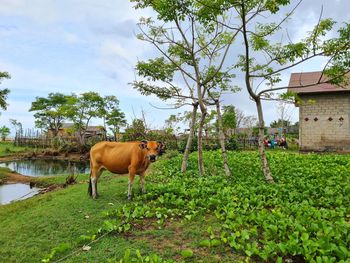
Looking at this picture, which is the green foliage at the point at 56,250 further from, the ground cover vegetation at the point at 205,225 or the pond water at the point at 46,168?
the pond water at the point at 46,168

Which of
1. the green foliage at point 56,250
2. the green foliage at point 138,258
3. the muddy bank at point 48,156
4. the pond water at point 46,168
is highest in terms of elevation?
the muddy bank at point 48,156

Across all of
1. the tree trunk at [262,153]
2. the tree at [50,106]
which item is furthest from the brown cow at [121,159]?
the tree at [50,106]

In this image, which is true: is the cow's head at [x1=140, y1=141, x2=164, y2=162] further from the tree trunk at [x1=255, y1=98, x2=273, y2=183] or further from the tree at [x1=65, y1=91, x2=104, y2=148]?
the tree at [x1=65, y1=91, x2=104, y2=148]

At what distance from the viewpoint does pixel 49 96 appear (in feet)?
173

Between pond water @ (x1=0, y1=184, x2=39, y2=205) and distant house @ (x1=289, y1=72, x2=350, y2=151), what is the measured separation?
16622 mm

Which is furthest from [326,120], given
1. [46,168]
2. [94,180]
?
[46,168]

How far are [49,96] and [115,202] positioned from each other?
49828 mm

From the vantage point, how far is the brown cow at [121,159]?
8.02 m

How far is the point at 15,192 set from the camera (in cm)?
1463

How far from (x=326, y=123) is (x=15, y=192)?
746 inches

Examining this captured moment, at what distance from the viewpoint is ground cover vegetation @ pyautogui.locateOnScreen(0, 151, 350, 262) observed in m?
4.37

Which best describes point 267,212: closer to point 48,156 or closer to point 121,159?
point 121,159

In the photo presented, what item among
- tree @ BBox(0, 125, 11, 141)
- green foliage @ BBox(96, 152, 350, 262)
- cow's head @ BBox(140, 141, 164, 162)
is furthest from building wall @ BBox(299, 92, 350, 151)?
tree @ BBox(0, 125, 11, 141)

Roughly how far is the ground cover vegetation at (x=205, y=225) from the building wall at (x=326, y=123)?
13386 millimetres
